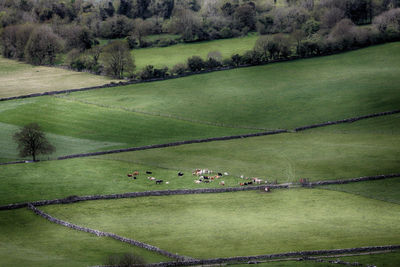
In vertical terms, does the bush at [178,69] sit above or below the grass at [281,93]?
above

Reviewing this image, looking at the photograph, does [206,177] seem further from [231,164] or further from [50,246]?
[50,246]

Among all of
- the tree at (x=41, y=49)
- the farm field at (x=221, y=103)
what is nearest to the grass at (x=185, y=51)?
the farm field at (x=221, y=103)

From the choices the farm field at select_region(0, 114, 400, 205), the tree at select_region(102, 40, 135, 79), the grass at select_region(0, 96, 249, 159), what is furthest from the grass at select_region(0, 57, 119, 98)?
the farm field at select_region(0, 114, 400, 205)

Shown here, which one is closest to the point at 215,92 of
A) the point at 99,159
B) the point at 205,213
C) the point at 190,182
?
the point at 99,159

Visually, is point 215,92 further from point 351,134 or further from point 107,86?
point 351,134

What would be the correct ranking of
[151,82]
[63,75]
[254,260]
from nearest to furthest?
1. [254,260]
2. [151,82]
3. [63,75]

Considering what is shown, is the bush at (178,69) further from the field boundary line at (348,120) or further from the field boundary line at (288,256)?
the field boundary line at (288,256)

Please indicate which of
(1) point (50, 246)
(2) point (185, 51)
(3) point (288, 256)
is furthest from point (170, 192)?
(2) point (185, 51)
